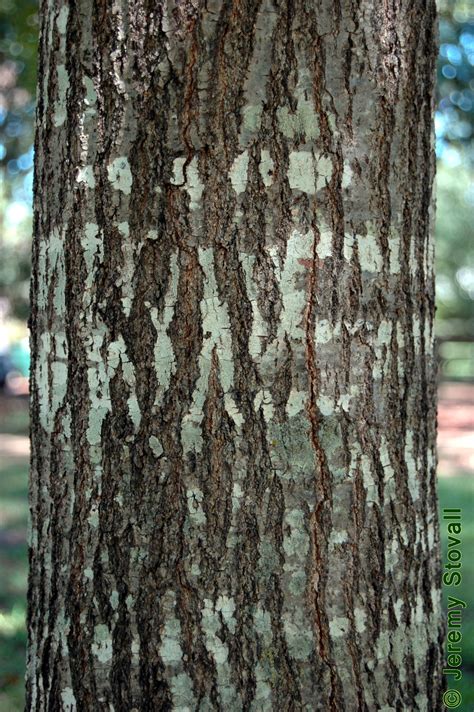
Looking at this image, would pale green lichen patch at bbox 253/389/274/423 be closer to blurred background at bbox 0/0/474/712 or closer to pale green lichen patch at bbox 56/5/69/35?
pale green lichen patch at bbox 56/5/69/35

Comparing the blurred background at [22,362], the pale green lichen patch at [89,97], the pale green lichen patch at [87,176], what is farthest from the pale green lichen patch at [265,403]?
the blurred background at [22,362]

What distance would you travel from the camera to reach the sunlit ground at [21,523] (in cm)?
366

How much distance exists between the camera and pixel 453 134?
27.9ft

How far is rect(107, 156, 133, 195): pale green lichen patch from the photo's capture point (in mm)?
1804

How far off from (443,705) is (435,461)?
584 millimetres

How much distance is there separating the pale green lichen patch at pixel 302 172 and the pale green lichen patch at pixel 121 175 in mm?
338

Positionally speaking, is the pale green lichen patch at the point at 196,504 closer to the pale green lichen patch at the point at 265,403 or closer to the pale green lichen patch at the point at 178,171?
the pale green lichen patch at the point at 265,403

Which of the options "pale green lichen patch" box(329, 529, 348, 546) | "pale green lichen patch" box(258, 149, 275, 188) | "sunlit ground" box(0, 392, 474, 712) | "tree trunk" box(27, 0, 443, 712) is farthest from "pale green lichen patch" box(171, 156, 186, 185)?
"sunlit ground" box(0, 392, 474, 712)

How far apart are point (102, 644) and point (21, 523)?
5.15 metres

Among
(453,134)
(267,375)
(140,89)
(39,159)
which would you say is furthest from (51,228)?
(453,134)

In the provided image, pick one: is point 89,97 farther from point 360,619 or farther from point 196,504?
point 360,619

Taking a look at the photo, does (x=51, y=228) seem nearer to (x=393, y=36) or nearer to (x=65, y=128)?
(x=65, y=128)

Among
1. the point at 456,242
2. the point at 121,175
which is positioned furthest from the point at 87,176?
the point at 456,242

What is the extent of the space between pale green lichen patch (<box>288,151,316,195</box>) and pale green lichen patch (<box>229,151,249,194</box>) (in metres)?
0.09
